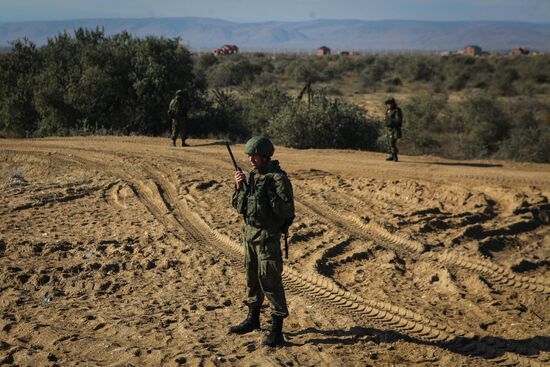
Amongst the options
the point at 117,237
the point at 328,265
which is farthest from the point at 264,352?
the point at 117,237

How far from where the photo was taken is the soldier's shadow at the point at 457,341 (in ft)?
17.6

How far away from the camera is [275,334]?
5.21 meters

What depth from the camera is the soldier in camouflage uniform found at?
507 centimetres

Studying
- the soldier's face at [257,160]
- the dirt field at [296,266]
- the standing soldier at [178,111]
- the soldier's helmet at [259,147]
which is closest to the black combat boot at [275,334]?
the dirt field at [296,266]

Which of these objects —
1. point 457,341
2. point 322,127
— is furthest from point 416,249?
point 322,127

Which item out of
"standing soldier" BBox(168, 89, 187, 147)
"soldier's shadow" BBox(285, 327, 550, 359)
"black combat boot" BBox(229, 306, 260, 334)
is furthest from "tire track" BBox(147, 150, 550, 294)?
"standing soldier" BBox(168, 89, 187, 147)

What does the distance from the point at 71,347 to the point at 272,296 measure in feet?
6.43

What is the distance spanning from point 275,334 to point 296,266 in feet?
7.99

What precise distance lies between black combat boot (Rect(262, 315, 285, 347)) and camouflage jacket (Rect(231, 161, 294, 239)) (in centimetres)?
82

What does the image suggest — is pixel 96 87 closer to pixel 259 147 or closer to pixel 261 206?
pixel 259 147

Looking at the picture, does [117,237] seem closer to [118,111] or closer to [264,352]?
[264,352]

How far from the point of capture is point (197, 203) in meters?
10.4

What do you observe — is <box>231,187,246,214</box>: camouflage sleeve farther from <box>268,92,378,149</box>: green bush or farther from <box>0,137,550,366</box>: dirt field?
<box>268,92,378,149</box>: green bush

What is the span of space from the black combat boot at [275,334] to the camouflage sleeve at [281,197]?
Result: 3.25 ft
